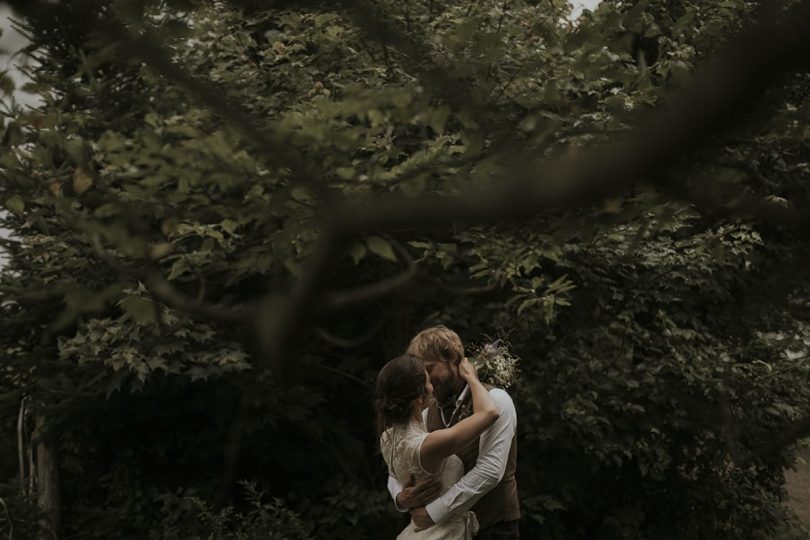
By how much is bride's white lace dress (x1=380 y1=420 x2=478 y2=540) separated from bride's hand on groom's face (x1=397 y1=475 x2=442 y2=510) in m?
0.03

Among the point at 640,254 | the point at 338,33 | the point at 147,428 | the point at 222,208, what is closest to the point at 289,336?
the point at 222,208

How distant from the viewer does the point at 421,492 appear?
13.8 ft

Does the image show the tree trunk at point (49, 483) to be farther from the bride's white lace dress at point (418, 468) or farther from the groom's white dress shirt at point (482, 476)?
the groom's white dress shirt at point (482, 476)

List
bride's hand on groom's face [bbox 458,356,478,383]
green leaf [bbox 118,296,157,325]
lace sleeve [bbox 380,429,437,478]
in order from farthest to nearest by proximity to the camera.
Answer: bride's hand on groom's face [bbox 458,356,478,383] < lace sleeve [bbox 380,429,437,478] < green leaf [bbox 118,296,157,325]

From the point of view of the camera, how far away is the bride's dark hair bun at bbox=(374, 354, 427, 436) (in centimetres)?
406

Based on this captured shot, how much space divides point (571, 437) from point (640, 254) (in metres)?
1.42

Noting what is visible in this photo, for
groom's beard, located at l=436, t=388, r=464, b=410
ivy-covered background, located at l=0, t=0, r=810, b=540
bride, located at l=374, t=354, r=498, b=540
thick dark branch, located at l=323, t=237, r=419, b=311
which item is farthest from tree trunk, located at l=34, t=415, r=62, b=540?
thick dark branch, located at l=323, t=237, r=419, b=311

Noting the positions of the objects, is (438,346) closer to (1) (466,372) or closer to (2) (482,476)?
(1) (466,372)

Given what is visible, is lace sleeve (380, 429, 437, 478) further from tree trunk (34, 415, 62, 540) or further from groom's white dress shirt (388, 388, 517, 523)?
tree trunk (34, 415, 62, 540)

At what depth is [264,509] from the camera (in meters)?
7.12

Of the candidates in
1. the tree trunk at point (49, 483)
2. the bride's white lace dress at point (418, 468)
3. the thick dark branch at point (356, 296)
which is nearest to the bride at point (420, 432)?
the bride's white lace dress at point (418, 468)

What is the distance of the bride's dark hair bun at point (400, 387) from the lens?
4062 millimetres

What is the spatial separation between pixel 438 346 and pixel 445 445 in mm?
541

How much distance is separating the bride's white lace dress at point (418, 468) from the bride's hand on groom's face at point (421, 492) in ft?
0.09
